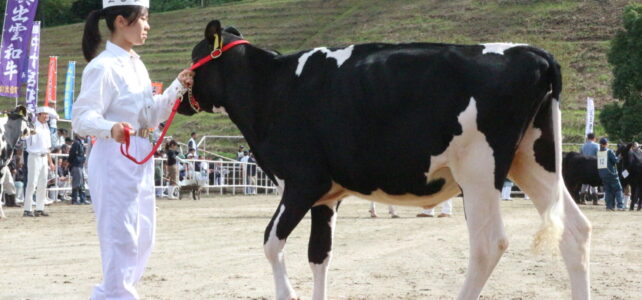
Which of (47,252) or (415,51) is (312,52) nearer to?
(415,51)

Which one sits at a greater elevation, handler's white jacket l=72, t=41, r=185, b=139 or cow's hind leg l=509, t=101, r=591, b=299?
handler's white jacket l=72, t=41, r=185, b=139

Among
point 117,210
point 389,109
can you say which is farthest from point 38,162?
point 117,210

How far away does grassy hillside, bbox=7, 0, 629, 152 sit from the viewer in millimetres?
71500

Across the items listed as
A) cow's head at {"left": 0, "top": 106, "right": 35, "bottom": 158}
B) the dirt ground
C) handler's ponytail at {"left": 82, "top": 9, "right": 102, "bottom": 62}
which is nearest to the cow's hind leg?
the dirt ground

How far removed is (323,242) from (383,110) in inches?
50.3

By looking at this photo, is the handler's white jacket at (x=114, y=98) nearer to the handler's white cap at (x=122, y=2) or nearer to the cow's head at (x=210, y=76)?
the handler's white cap at (x=122, y=2)

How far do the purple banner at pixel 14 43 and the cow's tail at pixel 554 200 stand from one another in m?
22.0

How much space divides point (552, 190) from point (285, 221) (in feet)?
6.22

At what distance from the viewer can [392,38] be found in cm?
8194

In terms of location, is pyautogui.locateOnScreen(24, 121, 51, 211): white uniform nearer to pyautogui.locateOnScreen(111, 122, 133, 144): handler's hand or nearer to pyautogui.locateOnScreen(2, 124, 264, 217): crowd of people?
pyautogui.locateOnScreen(2, 124, 264, 217): crowd of people

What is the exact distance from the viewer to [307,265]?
11680 mm

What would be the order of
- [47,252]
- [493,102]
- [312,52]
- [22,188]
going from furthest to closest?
[22,188] < [47,252] < [312,52] < [493,102]

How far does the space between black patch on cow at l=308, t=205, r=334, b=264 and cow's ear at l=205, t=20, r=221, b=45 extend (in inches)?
A: 60.9

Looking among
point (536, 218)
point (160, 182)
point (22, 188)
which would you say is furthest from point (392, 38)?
point (536, 218)
